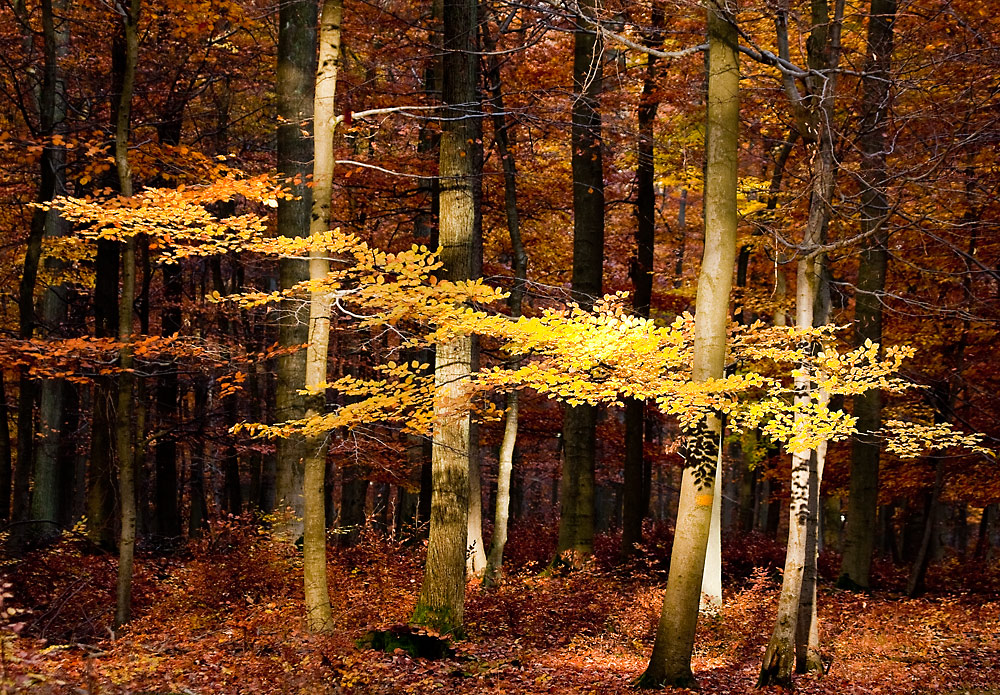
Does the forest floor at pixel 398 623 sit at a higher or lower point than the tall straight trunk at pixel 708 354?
lower

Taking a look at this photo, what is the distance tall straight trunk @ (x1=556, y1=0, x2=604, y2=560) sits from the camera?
1372 cm

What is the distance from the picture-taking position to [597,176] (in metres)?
14.2

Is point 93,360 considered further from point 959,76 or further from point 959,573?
point 959,573

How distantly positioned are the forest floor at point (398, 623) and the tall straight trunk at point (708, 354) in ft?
2.46

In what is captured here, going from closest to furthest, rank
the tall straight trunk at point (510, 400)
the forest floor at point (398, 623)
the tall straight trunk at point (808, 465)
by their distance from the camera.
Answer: the forest floor at point (398, 623) → the tall straight trunk at point (808, 465) → the tall straight trunk at point (510, 400)

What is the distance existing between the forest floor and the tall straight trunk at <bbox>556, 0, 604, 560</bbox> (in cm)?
83

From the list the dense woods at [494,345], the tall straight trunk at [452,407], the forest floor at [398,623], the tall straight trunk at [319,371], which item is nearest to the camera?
the forest floor at [398,623]

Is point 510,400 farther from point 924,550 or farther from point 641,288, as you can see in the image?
point 924,550

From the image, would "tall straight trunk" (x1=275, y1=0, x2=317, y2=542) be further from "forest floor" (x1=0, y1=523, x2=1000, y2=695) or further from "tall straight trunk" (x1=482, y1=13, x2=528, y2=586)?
"tall straight trunk" (x1=482, y1=13, x2=528, y2=586)

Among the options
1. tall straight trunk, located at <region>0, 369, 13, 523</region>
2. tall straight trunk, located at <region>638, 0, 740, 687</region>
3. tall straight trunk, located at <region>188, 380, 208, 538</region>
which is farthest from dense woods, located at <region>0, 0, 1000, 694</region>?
tall straight trunk, located at <region>188, 380, 208, 538</region>

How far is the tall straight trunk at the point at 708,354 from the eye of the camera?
7.63m

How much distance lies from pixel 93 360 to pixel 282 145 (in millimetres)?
3974

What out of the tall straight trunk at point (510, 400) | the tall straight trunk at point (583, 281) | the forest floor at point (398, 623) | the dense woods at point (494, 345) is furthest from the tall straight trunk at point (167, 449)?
the tall straight trunk at point (583, 281)

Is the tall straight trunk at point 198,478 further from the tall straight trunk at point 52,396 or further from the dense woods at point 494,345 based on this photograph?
the tall straight trunk at point 52,396
